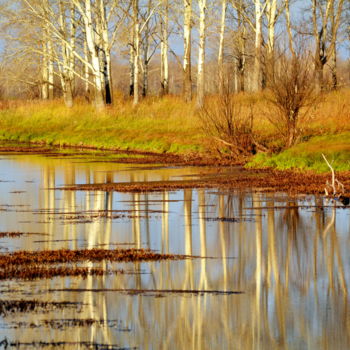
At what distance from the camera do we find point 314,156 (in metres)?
24.6

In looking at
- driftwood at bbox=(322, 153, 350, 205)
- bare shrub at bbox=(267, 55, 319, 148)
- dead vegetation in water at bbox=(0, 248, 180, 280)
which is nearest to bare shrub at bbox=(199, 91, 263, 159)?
bare shrub at bbox=(267, 55, 319, 148)

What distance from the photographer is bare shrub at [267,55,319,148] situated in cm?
2631

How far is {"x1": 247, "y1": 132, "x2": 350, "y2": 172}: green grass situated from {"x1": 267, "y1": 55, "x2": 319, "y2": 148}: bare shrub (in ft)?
2.58

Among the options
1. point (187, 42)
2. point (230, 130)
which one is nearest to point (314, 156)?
point (230, 130)

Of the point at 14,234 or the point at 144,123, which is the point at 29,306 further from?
the point at 144,123

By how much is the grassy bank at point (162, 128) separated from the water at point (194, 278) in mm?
7274

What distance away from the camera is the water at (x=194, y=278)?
26.1 ft

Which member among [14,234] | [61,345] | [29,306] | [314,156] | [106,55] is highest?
[106,55]

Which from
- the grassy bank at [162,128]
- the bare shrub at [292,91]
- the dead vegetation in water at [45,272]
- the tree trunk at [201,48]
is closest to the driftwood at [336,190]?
the grassy bank at [162,128]

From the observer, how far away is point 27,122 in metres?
51.0

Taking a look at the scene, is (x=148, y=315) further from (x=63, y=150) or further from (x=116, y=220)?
(x=63, y=150)

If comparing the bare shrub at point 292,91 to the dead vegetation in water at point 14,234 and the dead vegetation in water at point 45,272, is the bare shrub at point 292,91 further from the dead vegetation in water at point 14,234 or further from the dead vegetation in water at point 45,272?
the dead vegetation in water at point 45,272

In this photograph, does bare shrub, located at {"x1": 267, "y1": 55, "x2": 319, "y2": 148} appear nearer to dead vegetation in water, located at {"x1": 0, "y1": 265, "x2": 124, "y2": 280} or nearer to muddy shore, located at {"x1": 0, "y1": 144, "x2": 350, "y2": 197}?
muddy shore, located at {"x1": 0, "y1": 144, "x2": 350, "y2": 197}

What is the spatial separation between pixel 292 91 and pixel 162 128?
12904 millimetres
